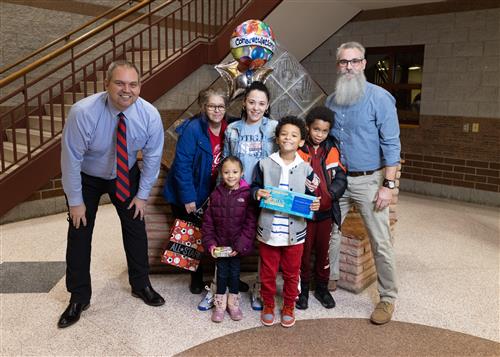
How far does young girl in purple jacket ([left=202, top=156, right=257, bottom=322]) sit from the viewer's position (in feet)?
8.28

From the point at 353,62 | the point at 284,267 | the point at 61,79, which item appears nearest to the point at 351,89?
the point at 353,62

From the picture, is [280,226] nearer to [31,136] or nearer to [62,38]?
[31,136]

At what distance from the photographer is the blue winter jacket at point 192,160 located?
2711 millimetres

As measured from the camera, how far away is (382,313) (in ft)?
8.76

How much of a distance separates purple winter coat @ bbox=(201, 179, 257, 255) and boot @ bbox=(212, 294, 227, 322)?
0.33 meters

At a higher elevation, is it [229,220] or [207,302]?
[229,220]

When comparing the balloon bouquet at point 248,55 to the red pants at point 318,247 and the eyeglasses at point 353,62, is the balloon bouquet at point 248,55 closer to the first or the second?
the eyeglasses at point 353,62

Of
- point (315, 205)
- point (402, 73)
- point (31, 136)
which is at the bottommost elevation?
point (315, 205)

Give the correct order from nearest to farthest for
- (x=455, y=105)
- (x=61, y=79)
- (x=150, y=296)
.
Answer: (x=150, y=296), (x=61, y=79), (x=455, y=105)

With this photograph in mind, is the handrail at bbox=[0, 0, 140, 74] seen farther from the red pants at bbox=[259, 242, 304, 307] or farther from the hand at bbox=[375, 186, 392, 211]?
the hand at bbox=[375, 186, 392, 211]

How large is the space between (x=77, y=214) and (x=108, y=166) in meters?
0.32

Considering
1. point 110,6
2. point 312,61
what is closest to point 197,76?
point 110,6

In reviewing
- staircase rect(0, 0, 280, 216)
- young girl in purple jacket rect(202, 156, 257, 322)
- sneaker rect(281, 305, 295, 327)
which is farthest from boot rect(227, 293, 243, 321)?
staircase rect(0, 0, 280, 216)

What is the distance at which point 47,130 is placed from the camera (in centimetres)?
561
